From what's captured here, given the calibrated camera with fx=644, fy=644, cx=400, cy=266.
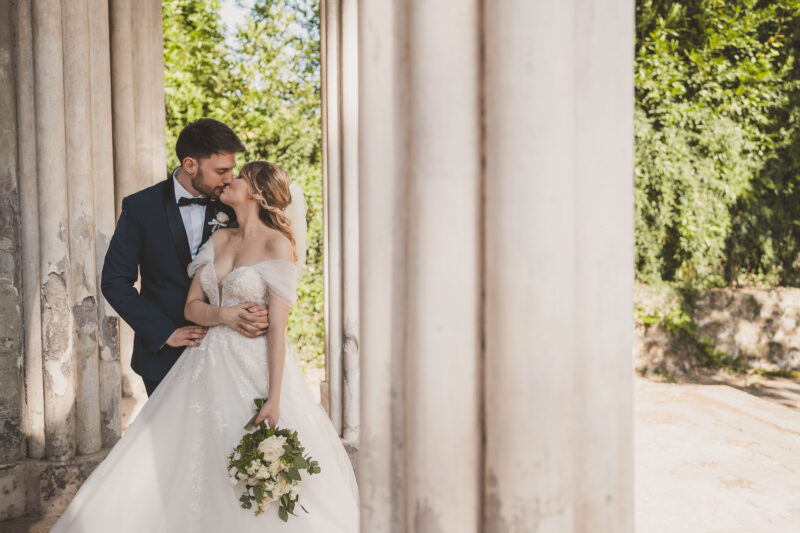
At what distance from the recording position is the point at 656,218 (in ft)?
28.4

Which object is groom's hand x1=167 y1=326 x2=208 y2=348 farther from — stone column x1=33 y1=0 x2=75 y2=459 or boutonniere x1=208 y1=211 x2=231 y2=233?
stone column x1=33 y1=0 x2=75 y2=459

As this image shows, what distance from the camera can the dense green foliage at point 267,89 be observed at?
886cm

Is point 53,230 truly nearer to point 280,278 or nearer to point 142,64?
point 280,278

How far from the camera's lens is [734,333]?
8.40m

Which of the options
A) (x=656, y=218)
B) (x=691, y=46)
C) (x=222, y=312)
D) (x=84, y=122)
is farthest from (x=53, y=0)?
(x=691, y=46)

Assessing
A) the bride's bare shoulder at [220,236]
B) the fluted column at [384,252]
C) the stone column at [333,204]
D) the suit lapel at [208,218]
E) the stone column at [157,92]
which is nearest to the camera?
the fluted column at [384,252]

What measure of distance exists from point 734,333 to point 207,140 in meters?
7.78

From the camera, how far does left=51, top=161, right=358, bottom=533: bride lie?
2490 millimetres

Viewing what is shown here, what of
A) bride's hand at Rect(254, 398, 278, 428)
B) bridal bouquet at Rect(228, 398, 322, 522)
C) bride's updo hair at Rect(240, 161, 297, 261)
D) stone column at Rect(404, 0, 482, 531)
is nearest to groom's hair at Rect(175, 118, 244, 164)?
bride's updo hair at Rect(240, 161, 297, 261)

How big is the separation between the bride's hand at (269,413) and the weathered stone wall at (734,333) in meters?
6.59

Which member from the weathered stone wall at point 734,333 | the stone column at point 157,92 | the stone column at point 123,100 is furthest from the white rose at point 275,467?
the weathered stone wall at point 734,333

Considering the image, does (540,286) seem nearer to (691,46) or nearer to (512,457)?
(512,457)

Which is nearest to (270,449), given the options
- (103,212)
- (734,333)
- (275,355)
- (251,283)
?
(275,355)

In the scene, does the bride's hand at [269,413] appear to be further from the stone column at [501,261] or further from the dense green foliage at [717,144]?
the dense green foliage at [717,144]
